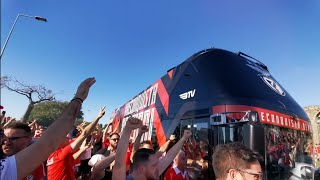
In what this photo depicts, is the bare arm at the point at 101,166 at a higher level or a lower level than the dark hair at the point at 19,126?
lower

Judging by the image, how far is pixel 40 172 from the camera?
3.40 metres

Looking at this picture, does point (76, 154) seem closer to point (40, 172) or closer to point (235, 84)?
point (40, 172)

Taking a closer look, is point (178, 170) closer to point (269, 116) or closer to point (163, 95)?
point (269, 116)

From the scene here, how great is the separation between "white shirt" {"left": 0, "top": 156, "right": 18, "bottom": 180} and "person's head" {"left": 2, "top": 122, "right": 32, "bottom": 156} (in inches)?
53.1

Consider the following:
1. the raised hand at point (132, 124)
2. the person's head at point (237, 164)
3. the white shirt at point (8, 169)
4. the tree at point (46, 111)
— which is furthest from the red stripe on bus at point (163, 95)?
the tree at point (46, 111)

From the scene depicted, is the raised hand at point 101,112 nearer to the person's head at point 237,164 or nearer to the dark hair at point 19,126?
the dark hair at point 19,126

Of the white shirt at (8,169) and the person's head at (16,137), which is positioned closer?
the white shirt at (8,169)

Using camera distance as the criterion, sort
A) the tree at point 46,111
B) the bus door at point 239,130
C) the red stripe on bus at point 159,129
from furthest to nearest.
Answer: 1. the tree at point 46,111
2. the red stripe on bus at point 159,129
3. the bus door at point 239,130

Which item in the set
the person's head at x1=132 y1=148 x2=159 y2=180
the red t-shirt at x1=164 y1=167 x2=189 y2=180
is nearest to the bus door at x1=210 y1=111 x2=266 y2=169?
the red t-shirt at x1=164 y1=167 x2=189 y2=180

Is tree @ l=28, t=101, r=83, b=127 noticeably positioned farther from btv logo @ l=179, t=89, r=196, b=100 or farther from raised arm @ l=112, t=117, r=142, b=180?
raised arm @ l=112, t=117, r=142, b=180

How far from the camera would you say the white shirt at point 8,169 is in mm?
1540

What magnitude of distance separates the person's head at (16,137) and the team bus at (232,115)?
8.03 ft

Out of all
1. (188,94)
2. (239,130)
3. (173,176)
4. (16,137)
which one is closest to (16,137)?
(16,137)

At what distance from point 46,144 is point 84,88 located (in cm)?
50
